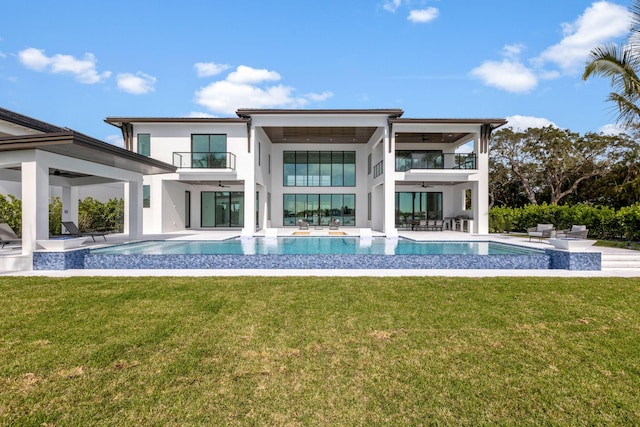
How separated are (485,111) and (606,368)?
2042 cm

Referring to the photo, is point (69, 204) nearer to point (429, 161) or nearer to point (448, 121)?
point (429, 161)

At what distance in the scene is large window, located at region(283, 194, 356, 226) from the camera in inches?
1036

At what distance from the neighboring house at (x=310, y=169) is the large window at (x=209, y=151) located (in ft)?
0.18

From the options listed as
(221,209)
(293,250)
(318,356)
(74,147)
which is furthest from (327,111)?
(318,356)

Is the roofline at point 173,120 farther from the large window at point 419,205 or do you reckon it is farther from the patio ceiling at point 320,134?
the large window at point 419,205

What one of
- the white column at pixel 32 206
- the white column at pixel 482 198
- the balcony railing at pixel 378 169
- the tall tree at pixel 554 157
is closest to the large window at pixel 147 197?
the white column at pixel 32 206

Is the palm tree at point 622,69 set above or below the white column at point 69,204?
above

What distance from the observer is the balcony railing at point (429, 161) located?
20297 mm

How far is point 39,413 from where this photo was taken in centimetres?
314

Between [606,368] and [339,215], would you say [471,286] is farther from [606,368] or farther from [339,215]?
[339,215]

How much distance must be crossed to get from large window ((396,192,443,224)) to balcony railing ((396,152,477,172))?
4890 mm

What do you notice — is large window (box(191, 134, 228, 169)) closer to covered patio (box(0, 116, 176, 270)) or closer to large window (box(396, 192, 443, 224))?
covered patio (box(0, 116, 176, 270))

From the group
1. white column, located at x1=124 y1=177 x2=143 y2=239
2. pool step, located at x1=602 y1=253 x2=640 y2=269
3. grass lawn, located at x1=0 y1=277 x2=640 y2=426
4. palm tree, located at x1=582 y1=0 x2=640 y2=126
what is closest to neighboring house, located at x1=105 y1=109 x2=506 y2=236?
white column, located at x1=124 y1=177 x2=143 y2=239

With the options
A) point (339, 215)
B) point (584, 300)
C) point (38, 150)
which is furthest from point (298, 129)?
point (584, 300)
